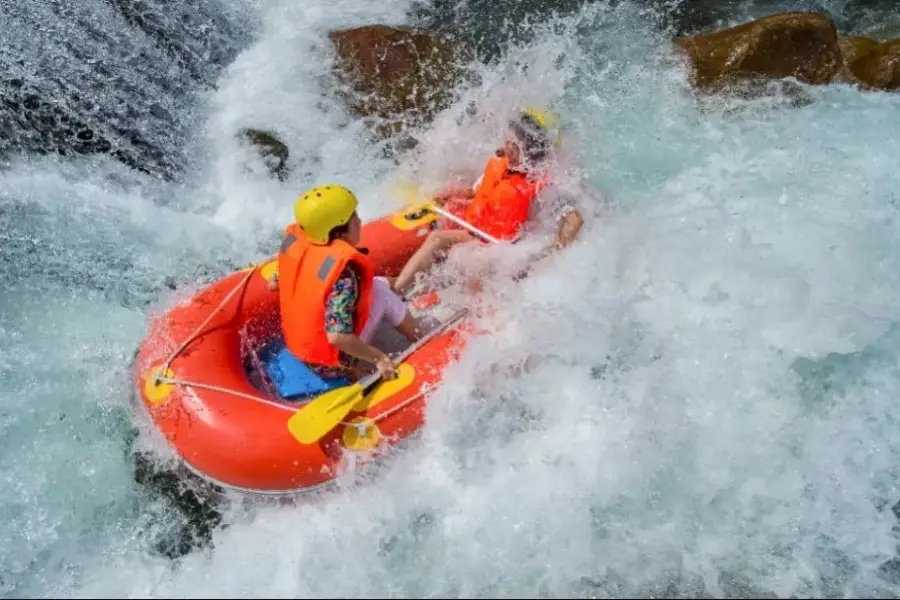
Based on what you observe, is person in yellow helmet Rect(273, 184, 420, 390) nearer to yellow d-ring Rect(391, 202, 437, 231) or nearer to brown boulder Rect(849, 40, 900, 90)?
yellow d-ring Rect(391, 202, 437, 231)

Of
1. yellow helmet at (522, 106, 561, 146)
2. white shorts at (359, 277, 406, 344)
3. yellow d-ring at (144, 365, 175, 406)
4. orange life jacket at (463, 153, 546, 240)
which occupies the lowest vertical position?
yellow d-ring at (144, 365, 175, 406)

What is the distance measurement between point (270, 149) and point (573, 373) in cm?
359

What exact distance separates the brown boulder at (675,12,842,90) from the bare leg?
3.51m

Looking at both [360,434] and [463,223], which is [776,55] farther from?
[360,434]

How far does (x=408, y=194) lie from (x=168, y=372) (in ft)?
Answer: 7.27

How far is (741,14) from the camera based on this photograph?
8125 millimetres

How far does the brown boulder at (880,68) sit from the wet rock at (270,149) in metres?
5.21

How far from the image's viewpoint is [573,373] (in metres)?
4.89

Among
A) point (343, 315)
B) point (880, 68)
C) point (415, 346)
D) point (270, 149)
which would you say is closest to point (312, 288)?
point (343, 315)

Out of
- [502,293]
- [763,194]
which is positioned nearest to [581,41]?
[763,194]

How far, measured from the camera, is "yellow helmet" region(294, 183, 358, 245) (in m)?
3.90

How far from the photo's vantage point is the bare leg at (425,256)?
16.4 ft

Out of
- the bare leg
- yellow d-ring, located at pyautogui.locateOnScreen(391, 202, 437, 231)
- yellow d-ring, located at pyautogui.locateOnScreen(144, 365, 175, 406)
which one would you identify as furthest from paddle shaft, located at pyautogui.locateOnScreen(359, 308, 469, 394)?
yellow d-ring, located at pyautogui.locateOnScreen(144, 365, 175, 406)

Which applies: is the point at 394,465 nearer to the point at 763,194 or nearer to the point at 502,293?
the point at 502,293
